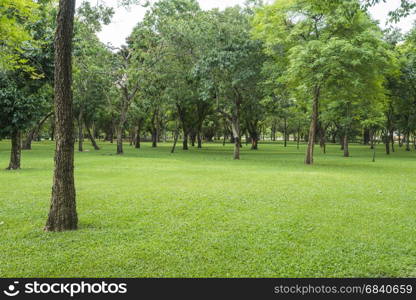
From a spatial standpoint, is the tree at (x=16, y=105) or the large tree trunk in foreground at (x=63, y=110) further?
the tree at (x=16, y=105)

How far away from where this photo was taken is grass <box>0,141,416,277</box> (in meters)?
5.07

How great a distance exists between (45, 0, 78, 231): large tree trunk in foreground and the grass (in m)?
0.87

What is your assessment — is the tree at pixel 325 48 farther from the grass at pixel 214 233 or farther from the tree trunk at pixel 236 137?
the grass at pixel 214 233

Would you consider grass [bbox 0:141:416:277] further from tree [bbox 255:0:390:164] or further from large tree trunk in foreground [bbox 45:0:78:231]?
tree [bbox 255:0:390:164]

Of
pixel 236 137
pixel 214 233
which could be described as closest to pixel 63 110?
pixel 214 233

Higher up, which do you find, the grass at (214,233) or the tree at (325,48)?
the tree at (325,48)

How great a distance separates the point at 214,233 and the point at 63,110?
375 centimetres

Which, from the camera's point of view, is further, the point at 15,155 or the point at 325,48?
the point at 325,48

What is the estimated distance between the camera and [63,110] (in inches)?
257

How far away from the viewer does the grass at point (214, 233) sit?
5074 millimetres

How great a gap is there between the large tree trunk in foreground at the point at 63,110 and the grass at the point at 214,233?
0.87 meters

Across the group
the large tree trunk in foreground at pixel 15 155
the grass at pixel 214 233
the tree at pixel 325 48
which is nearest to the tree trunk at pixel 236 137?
the tree at pixel 325 48

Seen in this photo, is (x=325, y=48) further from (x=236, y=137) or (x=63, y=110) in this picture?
(x=63, y=110)

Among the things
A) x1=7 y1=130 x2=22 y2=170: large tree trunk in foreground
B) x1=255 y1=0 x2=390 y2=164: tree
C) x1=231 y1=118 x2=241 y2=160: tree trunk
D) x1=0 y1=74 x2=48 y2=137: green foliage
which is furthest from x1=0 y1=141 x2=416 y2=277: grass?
x1=231 y1=118 x2=241 y2=160: tree trunk
